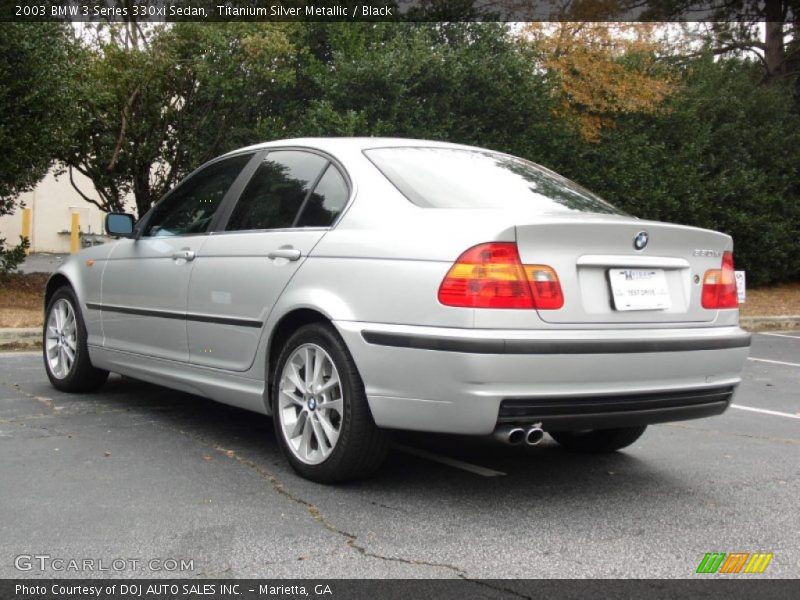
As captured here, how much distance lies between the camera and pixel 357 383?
3.89 meters

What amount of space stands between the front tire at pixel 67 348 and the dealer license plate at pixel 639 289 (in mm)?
3786

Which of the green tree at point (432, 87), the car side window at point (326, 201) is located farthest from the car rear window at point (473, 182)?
the green tree at point (432, 87)

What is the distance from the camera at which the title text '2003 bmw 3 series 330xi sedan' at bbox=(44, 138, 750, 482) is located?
3.62m

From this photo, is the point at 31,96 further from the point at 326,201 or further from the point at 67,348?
the point at 326,201

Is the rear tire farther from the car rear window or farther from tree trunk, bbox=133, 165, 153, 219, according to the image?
tree trunk, bbox=133, 165, 153, 219

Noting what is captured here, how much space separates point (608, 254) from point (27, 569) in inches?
98.0

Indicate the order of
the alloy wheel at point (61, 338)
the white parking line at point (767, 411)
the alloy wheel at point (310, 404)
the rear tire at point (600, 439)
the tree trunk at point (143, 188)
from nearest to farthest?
the alloy wheel at point (310, 404) < the rear tire at point (600, 439) < the alloy wheel at point (61, 338) < the white parking line at point (767, 411) < the tree trunk at point (143, 188)

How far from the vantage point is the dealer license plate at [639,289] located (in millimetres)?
3838

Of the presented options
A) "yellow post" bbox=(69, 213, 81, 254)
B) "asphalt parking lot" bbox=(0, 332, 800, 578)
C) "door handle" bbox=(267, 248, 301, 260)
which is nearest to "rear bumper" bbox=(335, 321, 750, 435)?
"asphalt parking lot" bbox=(0, 332, 800, 578)

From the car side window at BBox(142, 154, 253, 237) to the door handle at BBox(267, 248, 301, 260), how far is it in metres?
0.86

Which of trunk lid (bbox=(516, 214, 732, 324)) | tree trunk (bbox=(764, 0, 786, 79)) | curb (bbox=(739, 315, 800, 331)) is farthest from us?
tree trunk (bbox=(764, 0, 786, 79))

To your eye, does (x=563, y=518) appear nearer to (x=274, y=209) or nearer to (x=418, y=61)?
(x=274, y=209)

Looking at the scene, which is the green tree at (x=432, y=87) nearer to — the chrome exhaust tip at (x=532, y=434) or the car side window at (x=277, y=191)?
the car side window at (x=277, y=191)

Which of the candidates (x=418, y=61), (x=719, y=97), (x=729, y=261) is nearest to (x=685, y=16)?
(x=719, y=97)
